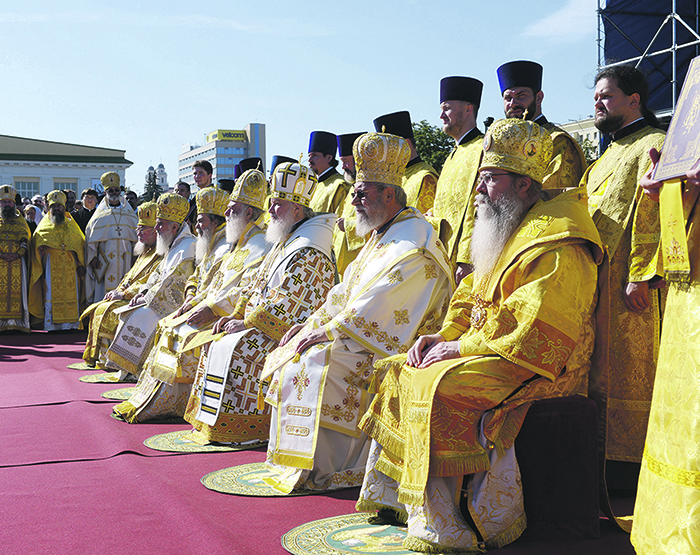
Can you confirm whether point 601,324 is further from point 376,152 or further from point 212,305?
point 212,305

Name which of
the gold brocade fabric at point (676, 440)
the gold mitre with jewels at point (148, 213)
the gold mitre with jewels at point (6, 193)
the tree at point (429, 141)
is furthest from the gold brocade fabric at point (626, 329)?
the tree at point (429, 141)

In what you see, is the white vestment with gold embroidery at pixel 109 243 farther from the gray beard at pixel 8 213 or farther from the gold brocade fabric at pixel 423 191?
the gold brocade fabric at pixel 423 191

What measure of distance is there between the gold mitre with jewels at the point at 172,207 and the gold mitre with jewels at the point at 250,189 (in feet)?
5.83

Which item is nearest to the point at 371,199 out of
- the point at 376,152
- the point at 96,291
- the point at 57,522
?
the point at 376,152

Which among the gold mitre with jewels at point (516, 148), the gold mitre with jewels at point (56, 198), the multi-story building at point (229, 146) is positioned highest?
the multi-story building at point (229, 146)

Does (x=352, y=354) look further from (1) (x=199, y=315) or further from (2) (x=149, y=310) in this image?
(2) (x=149, y=310)

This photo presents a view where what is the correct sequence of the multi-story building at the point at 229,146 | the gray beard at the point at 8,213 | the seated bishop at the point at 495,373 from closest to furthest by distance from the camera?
the seated bishop at the point at 495,373 → the gray beard at the point at 8,213 → the multi-story building at the point at 229,146

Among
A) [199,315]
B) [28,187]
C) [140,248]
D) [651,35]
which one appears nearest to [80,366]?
[140,248]

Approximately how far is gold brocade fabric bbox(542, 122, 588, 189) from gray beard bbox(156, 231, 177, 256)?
15.7 ft

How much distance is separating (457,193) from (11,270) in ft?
30.2

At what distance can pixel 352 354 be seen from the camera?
4219 millimetres

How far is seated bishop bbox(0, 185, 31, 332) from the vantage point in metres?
11.7

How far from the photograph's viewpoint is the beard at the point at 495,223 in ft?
11.5

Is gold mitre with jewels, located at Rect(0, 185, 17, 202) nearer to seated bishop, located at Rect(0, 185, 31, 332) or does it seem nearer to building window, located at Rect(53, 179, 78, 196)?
seated bishop, located at Rect(0, 185, 31, 332)
